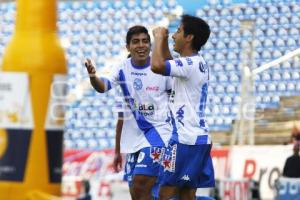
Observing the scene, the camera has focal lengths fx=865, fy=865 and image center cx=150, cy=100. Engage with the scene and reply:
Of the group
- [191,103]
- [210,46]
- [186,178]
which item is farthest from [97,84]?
[210,46]

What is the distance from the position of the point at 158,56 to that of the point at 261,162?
25.4ft

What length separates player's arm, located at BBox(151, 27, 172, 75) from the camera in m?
5.39

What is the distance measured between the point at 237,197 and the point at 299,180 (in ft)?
3.03

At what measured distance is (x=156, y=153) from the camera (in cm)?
679

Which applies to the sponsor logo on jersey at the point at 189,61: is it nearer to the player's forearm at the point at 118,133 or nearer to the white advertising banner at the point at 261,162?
the player's forearm at the point at 118,133

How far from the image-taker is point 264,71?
14320mm

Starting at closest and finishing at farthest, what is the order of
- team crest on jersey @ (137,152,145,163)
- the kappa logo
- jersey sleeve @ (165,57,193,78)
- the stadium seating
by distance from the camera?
jersey sleeve @ (165,57,193,78) < the kappa logo < team crest on jersey @ (137,152,145,163) < the stadium seating

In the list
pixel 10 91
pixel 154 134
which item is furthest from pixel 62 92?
pixel 154 134

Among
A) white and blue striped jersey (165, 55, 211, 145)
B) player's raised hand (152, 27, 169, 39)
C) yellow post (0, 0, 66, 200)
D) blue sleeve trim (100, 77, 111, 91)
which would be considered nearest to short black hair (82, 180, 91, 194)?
blue sleeve trim (100, 77, 111, 91)

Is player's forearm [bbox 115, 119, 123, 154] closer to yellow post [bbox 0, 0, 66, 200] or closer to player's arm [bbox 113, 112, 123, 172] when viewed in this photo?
player's arm [bbox 113, 112, 123, 172]

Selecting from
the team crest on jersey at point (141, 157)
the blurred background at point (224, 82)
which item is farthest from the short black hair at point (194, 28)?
the blurred background at point (224, 82)

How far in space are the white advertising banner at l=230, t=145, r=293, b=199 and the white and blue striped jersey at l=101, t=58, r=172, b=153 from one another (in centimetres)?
612

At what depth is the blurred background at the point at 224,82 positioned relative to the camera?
13039mm

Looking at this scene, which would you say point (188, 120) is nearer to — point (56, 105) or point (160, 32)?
point (160, 32)
